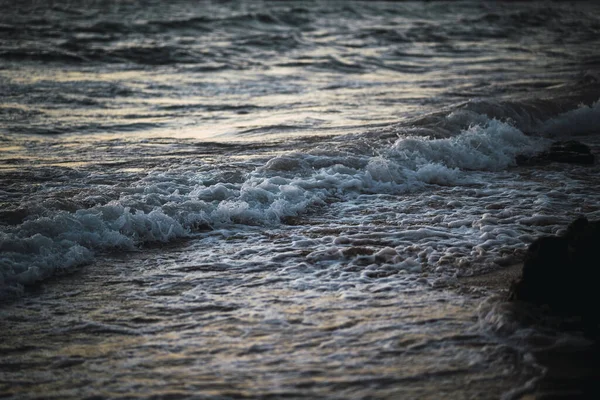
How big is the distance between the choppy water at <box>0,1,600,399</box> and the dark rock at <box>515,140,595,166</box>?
0.86 feet

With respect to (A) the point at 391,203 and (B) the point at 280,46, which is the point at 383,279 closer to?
(A) the point at 391,203

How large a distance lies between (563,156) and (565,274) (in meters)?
4.97

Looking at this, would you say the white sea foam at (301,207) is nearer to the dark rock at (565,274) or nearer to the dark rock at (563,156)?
the dark rock at (563,156)

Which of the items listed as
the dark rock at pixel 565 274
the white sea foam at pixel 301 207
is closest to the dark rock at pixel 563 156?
the white sea foam at pixel 301 207

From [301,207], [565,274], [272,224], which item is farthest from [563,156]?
[565,274]

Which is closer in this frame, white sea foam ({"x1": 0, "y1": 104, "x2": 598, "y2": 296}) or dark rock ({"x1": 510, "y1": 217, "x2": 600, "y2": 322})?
dark rock ({"x1": 510, "y1": 217, "x2": 600, "y2": 322})

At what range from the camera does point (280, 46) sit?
→ 2134cm

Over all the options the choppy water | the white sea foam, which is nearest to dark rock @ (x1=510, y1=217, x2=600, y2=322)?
the choppy water

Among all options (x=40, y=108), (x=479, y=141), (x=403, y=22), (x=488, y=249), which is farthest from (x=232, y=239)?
(x=403, y=22)

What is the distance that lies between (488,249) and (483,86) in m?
9.68

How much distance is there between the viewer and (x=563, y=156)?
895cm

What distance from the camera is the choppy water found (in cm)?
391

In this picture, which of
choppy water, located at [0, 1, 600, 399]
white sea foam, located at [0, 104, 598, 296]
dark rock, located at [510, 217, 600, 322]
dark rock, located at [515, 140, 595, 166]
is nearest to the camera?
choppy water, located at [0, 1, 600, 399]

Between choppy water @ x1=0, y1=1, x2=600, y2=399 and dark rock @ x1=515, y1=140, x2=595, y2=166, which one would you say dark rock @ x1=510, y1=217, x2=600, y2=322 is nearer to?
choppy water @ x1=0, y1=1, x2=600, y2=399
